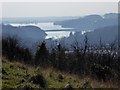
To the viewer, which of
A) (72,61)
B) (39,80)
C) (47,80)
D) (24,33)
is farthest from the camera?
(24,33)

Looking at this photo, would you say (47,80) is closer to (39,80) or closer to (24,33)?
(39,80)

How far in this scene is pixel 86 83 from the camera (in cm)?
648

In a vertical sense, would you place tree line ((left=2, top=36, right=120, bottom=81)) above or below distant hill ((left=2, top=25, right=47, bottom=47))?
above

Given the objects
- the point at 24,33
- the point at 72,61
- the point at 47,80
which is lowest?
the point at 24,33

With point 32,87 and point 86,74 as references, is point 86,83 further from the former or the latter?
point 86,74

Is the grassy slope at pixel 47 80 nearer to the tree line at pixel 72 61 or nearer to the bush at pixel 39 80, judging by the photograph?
the bush at pixel 39 80

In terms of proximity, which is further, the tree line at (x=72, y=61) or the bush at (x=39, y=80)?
the tree line at (x=72, y=61)

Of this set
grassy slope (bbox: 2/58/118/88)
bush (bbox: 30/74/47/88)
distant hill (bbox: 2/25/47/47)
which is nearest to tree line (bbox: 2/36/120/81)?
grassy slope (bbox: 2/58/118/88)

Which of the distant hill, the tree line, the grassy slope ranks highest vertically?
the grassy slope

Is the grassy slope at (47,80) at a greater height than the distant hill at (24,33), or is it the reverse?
the grassy slope at (47,80)

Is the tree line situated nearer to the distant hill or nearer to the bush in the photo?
the bush

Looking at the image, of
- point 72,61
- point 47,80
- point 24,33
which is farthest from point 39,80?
point 24,33

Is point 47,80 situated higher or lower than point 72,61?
higher

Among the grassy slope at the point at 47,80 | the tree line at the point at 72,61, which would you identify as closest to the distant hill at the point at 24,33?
the tree line at the point at 72,61
